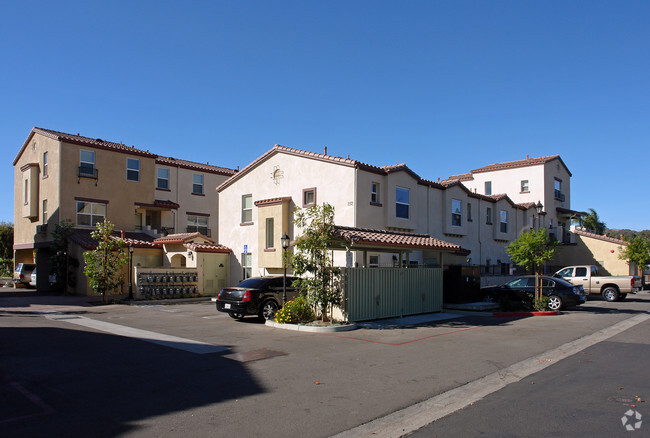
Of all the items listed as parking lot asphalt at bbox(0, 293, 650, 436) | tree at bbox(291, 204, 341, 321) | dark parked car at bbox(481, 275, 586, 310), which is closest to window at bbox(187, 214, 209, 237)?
parking lot asphalt at bbox(0, 293, 650, 436)

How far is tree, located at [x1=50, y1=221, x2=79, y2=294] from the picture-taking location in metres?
27.2

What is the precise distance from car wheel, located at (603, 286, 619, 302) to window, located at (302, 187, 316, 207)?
16.6 meters

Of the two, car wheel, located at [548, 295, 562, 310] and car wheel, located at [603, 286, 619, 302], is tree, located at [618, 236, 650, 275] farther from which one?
car wheel, located at [548, 295, 562, 310]

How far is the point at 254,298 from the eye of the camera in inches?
642

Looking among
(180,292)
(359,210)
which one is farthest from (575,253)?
(180,292)

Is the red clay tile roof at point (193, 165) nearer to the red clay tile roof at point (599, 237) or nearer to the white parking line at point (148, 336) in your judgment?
the white parking line at point (148, 336)

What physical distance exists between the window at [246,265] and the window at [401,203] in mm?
8690

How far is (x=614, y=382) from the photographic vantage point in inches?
321

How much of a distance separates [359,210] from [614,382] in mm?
14563

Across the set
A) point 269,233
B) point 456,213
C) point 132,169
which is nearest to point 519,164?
point 456,213

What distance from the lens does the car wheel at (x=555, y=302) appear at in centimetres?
2067

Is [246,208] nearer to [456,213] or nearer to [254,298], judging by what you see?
[254,298]

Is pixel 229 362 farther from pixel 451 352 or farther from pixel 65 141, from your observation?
pixel 65 141

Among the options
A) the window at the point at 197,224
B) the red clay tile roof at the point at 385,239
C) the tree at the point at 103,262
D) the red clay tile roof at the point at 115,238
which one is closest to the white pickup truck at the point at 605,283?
the red clay tile roof at the point at 385,239
